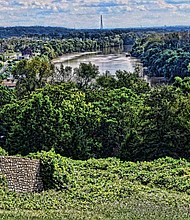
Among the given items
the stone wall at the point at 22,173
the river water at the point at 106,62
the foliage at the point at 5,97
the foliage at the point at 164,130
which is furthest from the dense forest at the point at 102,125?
the river water at the point at 106,62

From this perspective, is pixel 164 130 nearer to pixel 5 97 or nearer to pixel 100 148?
pixel 100 148

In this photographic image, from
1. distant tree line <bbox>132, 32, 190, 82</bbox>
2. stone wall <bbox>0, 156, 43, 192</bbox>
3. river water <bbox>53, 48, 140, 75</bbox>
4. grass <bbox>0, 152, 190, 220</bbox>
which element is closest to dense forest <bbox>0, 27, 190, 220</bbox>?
grass <bbox>0, 152, 190, 220</bbox>

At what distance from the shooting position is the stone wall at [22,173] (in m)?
16.2

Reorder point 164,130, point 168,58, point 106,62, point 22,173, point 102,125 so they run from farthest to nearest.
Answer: point 106,62
point 168,58
point 102,125
point 164,130
point 22,173

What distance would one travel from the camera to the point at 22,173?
16594 millimetres

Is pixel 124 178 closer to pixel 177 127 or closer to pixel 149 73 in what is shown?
pixel 177 127

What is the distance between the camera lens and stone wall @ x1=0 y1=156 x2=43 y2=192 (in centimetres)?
1619

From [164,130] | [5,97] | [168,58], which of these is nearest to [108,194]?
[164,130]

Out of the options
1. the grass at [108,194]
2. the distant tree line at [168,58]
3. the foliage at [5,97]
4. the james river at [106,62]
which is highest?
the grass at [108,194]

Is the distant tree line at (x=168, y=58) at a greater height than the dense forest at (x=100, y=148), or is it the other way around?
the dense forest at (x=100, y=148)

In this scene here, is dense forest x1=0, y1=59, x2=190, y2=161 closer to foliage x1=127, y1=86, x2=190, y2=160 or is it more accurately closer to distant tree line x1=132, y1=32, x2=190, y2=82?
foliage x1=127, y1=86, x2=190, y2=160

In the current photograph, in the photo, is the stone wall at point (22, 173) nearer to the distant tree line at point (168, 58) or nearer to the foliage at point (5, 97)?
the foliage at point (5, 97)

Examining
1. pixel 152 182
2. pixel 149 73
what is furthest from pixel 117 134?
pixel 149 73

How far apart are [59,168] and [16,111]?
1328 centimetres
